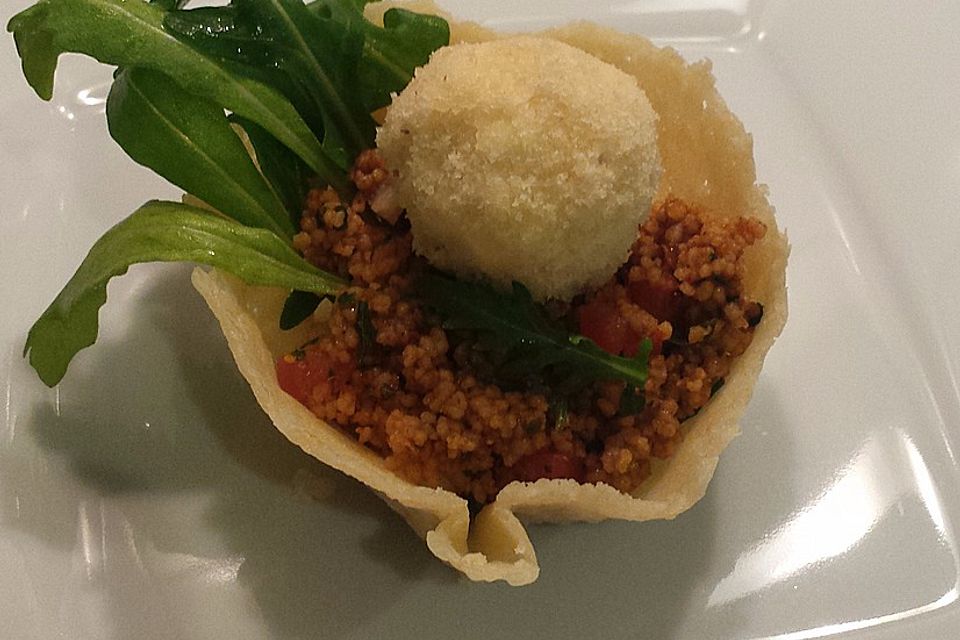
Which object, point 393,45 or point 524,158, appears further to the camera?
point 393,45

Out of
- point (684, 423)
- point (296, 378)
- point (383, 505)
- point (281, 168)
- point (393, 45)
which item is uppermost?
point (393, 45)

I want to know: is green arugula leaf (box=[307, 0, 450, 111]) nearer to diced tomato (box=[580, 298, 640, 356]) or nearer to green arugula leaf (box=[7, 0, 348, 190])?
green arugula leaf (box=[7, 0, 348, 190])

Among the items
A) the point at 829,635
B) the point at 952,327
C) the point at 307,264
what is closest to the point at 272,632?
the point at 307,264

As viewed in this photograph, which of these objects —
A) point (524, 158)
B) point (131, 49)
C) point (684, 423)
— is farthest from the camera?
point (684, 423)

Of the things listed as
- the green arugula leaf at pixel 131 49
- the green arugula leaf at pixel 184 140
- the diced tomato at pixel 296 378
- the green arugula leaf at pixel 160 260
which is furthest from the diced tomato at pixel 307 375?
the green arugula leaf at pixel 131 49

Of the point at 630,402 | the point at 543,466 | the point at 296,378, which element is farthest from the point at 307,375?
the point at 630,402

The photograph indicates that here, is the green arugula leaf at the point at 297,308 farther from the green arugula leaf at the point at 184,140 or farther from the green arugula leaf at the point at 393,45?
the green arugula leaf at the point at 393,45

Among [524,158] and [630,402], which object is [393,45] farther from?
[630,402]
